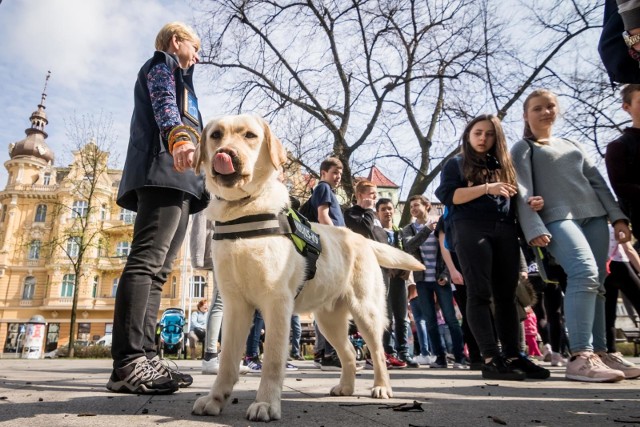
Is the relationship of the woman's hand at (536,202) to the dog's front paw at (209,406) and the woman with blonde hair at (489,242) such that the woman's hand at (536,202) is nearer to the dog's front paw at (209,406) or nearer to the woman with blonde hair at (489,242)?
the woman with blonde hair at (489,242)

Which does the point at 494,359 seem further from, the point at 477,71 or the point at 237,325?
the point at 477,71

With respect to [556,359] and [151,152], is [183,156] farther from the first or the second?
[556,359]

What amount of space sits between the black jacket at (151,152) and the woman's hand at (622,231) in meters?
3.56

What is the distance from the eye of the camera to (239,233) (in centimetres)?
227

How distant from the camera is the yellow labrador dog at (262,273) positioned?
218cm

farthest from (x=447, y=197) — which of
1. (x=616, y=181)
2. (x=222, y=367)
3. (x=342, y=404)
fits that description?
(x=222, y=367)

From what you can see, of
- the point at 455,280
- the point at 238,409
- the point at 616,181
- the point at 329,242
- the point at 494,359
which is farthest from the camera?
the point at 455,280

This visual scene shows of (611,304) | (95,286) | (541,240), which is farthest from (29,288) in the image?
(541,240)

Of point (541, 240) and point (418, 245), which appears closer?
point (541, 240)

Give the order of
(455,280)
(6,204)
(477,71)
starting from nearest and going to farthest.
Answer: (455,280), (477,71), (6,204)

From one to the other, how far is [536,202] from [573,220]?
37cm

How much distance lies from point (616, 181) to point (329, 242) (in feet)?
8.17

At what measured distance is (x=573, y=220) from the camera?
3.91 m

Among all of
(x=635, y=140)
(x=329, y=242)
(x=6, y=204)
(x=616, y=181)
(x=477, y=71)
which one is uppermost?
(x=6, y=204)
